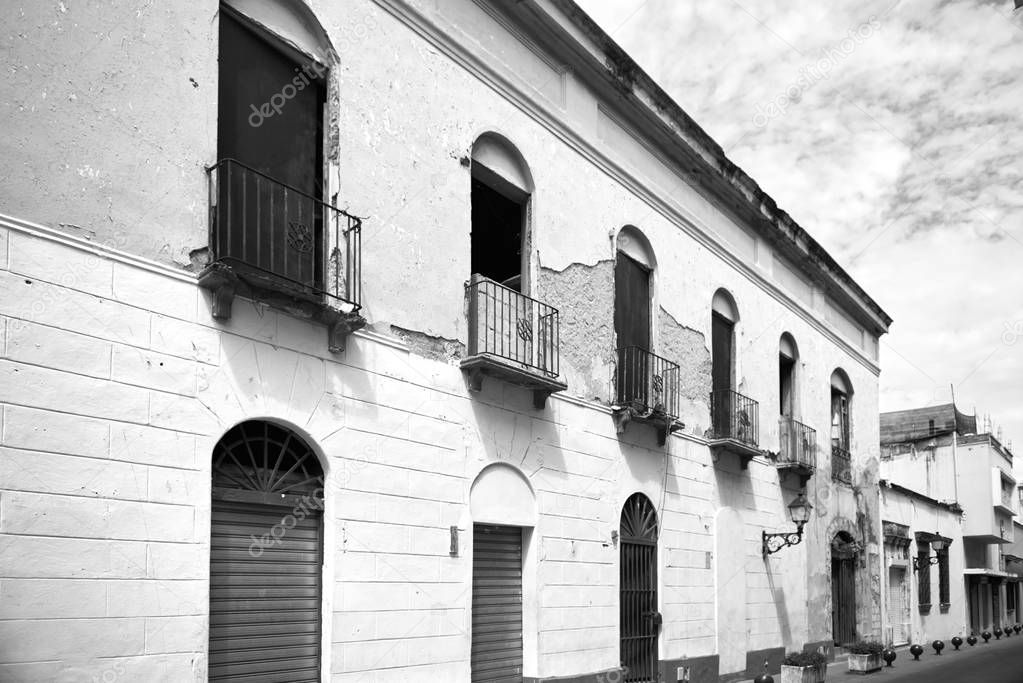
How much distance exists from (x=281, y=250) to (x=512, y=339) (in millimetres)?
3405

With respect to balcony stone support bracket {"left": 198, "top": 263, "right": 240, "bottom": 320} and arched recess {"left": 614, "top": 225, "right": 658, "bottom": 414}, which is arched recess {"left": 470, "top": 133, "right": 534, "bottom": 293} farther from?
balcony stone support bracket {"left": 198, "top": 263, "right": 240, "bottom": 320}

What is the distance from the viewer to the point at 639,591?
1327cm

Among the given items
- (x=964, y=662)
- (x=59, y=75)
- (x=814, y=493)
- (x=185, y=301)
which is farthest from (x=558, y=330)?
(x=964, y=662)

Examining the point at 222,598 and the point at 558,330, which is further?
the point at 558,330

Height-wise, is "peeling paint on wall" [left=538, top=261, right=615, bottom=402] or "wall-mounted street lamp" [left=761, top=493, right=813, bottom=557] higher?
"peeling paint on wall" [left=538, top=261, right=615, bottom=402]

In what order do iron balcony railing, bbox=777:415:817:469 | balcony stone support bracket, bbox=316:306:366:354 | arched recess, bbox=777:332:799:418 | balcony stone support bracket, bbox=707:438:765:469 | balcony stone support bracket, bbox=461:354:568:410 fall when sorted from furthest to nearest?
arched recess, bbox=777:332:799:418
iron balcony railing, bbox=777:415:817:469
balcony stone support bracket, bbox=707:438:765:469
balcony stone support bracket, bbox=461:354:568:410
balcony stone support bracket, bbox=316:306:366:354

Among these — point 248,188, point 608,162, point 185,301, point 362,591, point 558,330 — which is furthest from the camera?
point 608,162

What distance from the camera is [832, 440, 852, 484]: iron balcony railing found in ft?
69.7

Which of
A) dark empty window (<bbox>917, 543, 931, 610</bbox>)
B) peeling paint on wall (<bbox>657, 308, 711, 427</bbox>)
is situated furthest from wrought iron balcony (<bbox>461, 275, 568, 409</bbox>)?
dark empty window (<bbox>917, 543, 931, 610</bbox>)

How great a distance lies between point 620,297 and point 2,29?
8.88 meters

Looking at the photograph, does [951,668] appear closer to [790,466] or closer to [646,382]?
[790,466]

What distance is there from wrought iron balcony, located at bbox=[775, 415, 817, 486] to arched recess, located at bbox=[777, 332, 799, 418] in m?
0.42

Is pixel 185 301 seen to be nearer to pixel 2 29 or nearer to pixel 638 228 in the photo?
pixel 2 29

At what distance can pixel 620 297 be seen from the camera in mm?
13547
